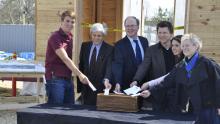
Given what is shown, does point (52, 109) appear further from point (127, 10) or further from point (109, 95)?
point (127, 10)

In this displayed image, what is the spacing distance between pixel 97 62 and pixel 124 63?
0.29 metres

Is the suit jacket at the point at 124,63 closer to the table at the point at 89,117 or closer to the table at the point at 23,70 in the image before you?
the table at the point at 89,117

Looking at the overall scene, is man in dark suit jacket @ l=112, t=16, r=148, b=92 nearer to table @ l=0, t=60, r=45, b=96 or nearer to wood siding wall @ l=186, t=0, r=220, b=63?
wood siding wall @ l=186, t=0, r=220, b=63

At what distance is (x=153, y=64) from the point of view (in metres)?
4.30

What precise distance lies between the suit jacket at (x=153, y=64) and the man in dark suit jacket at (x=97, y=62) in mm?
329

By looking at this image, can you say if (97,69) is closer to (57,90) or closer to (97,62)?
(97,62)

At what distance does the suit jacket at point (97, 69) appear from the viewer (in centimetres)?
446

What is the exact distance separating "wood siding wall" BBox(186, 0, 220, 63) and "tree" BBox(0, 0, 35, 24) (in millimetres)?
28339

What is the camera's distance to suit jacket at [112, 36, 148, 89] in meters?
4.38

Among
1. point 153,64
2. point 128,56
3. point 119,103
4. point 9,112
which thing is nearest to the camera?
point 119,103

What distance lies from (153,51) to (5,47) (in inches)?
761

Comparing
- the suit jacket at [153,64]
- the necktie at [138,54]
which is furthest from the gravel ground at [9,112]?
the suit jacket at [153,64]

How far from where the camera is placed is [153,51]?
4281mm

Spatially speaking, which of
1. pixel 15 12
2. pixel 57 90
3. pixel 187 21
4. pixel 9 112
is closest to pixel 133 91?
pixel 57 90
